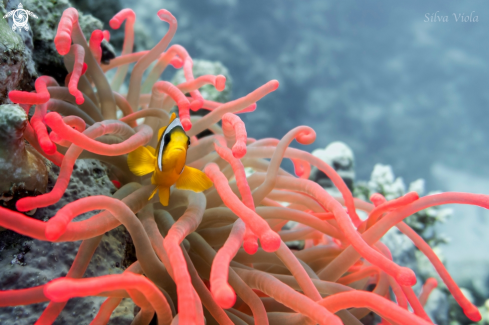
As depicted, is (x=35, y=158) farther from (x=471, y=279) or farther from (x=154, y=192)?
(x=471, y=279)

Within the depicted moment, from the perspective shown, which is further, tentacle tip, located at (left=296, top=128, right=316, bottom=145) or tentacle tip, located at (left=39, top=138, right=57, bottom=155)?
tentacle tip, located at (left=296, top=128, right=316, bottom=145)

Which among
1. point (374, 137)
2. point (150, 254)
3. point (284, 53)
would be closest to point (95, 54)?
point (150, 254)

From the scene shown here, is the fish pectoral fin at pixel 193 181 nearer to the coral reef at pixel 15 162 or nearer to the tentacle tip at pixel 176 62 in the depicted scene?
the coral reef at pixel 15 162

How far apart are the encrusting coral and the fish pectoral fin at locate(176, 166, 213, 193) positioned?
29mm

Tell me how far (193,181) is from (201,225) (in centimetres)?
12

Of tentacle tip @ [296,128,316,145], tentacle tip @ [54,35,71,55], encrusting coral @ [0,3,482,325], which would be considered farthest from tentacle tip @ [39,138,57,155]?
tentacle tip @ [296,128,316,145]

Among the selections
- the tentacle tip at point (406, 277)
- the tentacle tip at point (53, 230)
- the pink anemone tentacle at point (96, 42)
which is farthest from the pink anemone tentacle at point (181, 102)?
the tentacle tip at point (406, 277)

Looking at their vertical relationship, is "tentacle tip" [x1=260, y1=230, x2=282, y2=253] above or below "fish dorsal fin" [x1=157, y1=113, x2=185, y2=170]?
above

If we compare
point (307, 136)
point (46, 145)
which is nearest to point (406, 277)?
point (307, 136)

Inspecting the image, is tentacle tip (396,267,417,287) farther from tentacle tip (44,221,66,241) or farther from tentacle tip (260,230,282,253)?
tentacle tip (44,221,66,241)

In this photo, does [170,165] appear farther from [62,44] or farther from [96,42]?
[96,42]

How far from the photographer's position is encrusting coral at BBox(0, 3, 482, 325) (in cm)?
40

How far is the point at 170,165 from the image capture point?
25.4 inches

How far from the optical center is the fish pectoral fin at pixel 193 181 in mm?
668
